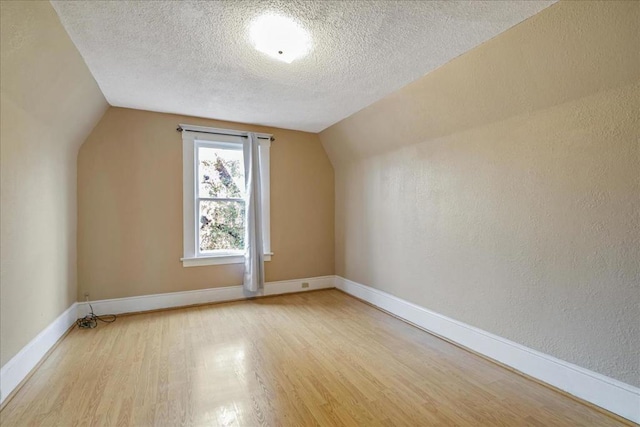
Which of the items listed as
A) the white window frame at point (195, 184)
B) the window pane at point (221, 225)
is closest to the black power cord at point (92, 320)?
the white window frame at point (195, 184)

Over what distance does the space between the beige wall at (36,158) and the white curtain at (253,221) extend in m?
1.70

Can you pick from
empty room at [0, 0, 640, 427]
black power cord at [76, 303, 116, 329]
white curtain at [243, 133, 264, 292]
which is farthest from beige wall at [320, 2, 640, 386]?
black power cord at [76, 303, 116, 329]

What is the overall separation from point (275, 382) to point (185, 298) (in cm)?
220

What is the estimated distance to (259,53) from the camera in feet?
7.49

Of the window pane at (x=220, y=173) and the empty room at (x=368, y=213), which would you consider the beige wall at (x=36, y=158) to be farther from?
the window pane at (x=220, y=173)

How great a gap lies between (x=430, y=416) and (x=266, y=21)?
263cm

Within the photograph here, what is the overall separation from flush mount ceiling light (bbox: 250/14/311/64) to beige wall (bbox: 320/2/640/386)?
4.01 ft

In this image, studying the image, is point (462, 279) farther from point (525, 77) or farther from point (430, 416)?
point (525, 77)

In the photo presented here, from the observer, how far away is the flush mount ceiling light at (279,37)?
1.89 m

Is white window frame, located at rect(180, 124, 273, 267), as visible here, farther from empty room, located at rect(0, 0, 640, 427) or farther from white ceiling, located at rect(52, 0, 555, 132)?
white ceiling, located at rect(52, 0, 555, 132)

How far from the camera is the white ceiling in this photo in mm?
1771

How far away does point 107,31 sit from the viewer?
1987 mm

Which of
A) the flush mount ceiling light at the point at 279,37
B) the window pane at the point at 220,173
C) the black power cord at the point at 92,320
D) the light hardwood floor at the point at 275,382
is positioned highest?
the flush mount ceiling light at the point at 279,37

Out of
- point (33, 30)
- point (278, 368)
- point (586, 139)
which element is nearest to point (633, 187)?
point (586, 139)
